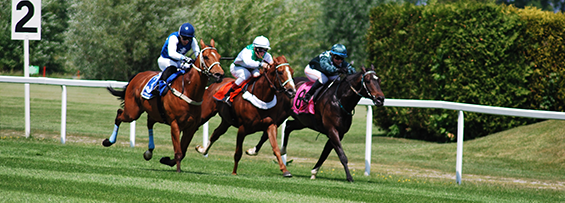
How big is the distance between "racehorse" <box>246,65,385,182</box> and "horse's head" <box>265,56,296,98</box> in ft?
2.33

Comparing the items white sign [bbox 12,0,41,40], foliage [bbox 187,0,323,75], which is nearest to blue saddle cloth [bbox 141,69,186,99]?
white sign [bbox 12,0,41,40]

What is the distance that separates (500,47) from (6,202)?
11296mm

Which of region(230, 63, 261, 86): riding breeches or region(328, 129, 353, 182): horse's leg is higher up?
region(230, 63, 261, 86): riding breeches

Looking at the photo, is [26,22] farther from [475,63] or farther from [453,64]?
[475,63]

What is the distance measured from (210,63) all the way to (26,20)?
6220 millimetres

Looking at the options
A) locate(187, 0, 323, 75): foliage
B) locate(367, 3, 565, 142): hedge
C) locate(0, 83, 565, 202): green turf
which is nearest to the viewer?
locate(0, 83, 565, 202): green turf

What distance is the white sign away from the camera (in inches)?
479

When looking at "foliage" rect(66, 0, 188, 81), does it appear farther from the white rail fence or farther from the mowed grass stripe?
the mowed grass stripe

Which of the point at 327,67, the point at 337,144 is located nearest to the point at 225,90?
the point at 327,67

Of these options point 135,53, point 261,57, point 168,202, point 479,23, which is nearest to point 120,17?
point 135,53

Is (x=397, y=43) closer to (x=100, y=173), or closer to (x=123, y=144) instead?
(x=123, y=144)

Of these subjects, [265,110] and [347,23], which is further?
[347,23]

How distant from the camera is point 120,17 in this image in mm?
30844

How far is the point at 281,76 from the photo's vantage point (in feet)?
28.0
